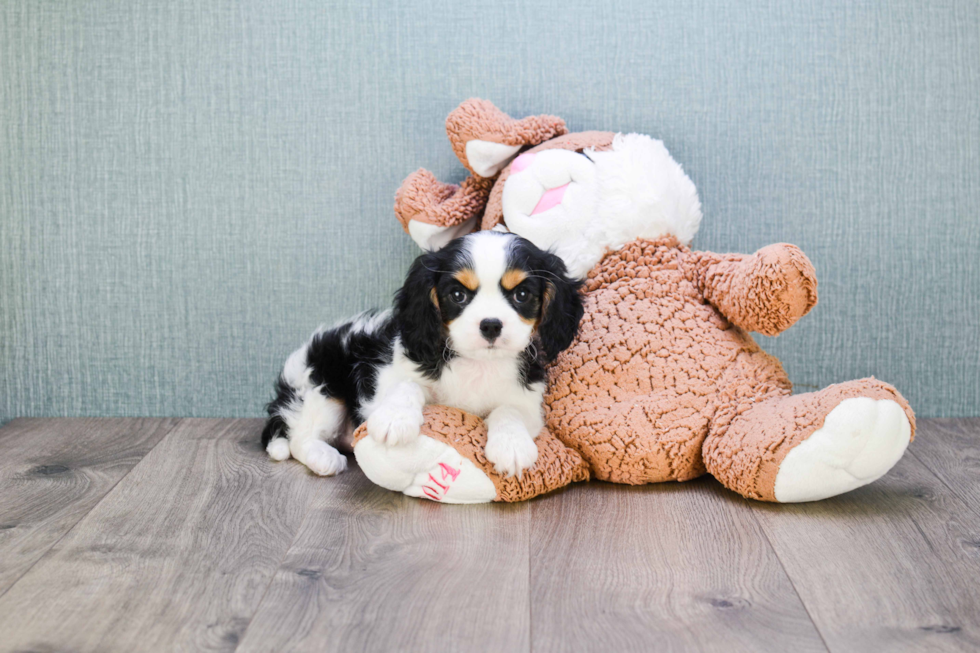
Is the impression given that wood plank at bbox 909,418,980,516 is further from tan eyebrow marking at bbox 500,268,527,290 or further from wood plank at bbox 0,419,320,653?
wood plank at bbox 0,419,320,653

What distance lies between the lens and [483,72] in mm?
2062

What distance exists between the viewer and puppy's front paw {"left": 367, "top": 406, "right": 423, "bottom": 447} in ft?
4.82

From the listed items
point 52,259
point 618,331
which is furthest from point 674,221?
point 52,259

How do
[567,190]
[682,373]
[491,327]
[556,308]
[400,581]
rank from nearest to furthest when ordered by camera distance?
[400,581] < [491,327] < [556,308] < [682,373] < [567,190]

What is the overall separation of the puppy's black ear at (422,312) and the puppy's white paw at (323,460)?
1.19 feet

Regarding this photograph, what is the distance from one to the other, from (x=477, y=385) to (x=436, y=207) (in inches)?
19.0

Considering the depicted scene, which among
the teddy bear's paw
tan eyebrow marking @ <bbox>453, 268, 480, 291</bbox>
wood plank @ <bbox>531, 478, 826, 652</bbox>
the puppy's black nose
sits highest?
tan eyebrow marking @ <bbox>453, 268, 480, 291</bbox>

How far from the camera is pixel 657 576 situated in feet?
4.10

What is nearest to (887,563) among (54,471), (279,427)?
(279,427)

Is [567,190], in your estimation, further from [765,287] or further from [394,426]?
[394,426]

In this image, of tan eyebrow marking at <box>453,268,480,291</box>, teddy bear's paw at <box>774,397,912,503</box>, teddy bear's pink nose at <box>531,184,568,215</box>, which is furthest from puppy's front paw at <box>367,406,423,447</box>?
teddy bear's paw at <box>774,397,912,503</box>

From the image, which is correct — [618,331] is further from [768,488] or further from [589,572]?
[589,572]

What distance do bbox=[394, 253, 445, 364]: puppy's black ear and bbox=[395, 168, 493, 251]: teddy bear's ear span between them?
0.35 metres

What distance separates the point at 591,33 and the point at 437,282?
0.93 metres
